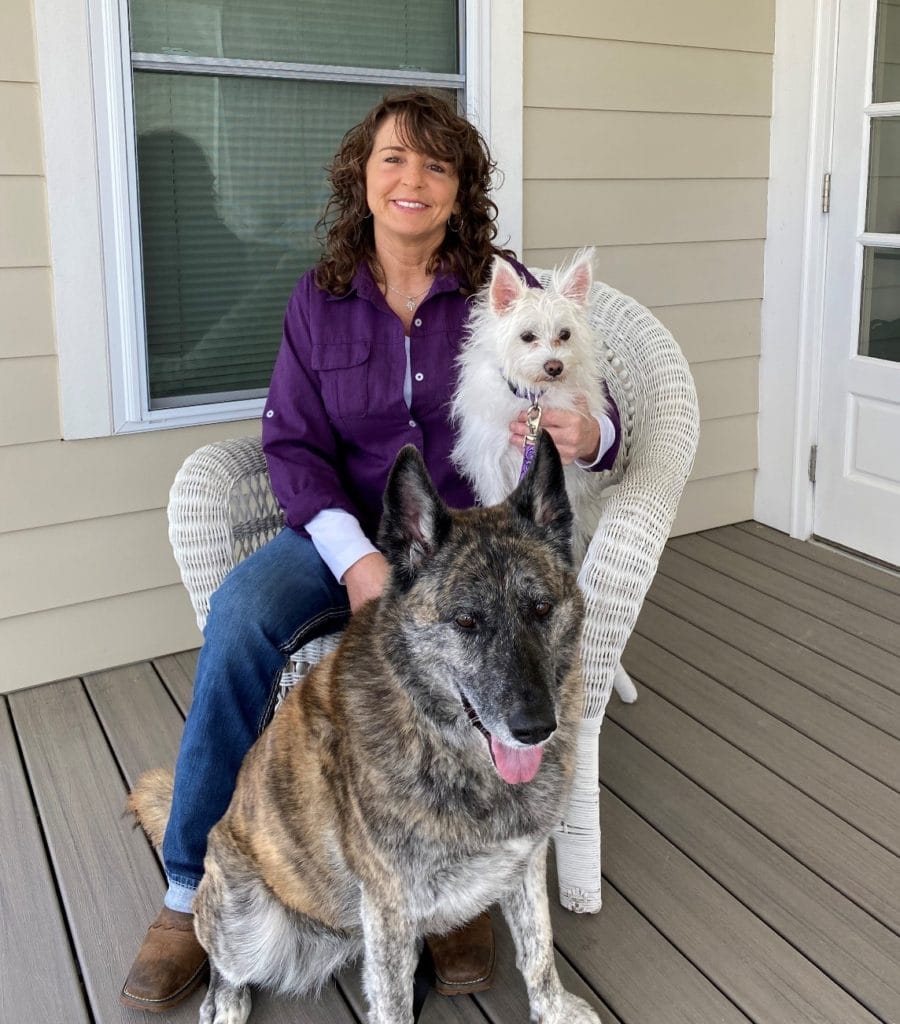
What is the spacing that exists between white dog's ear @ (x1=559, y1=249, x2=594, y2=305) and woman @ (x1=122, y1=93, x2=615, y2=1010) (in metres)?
0.20

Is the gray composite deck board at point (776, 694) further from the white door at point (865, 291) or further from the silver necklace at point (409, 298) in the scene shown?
the silver necklace at point (409, 298)

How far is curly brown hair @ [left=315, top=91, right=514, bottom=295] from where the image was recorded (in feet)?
7.16

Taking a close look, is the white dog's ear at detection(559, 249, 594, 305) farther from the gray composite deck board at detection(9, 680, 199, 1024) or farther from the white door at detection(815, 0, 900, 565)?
the white door at detection(815, 0, 900, 565)

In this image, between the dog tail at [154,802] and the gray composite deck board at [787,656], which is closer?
the dog tail at [154,802]

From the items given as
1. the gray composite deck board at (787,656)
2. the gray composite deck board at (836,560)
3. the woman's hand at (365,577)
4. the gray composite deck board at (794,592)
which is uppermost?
the woman's hand at (365,577)

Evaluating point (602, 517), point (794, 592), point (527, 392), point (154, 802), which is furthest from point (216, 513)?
point (794, 592)

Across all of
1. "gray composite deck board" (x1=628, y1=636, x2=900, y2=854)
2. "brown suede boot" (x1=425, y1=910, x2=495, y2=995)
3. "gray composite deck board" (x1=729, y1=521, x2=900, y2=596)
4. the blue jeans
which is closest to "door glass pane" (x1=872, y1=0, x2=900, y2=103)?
"gray composite deck board" (x1=729, y1=521, x2=900, y2=596)

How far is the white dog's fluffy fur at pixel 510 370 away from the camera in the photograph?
2.17 m

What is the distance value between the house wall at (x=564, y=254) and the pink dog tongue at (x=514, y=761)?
69.3 inches

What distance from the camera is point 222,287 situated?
119 inches

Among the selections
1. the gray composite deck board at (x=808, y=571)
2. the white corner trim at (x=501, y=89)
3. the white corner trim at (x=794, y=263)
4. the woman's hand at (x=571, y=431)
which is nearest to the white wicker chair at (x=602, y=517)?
the woman's hand at (x=571, y=431)

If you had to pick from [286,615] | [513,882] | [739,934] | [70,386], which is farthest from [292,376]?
[739,934]

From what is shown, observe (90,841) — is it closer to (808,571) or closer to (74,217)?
(74,217)

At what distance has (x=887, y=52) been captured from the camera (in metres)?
3.51
